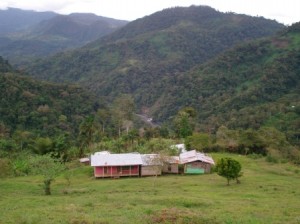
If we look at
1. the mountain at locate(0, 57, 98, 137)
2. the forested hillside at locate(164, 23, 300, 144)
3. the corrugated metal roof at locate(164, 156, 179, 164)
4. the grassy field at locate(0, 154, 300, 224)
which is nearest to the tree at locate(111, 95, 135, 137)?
the mountain at locate(0, 57, 98, 137)

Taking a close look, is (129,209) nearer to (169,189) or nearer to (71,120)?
(169,189)

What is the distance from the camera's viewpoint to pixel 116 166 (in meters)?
57.2

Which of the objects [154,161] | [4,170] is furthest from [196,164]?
[4,170]

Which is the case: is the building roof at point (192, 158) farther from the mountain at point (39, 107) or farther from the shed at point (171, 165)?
the mountain at point (39, 107)

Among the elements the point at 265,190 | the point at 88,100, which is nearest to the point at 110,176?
the point at 265,190

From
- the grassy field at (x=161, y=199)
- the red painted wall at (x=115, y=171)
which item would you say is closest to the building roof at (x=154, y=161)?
the red painted wall at (x=115, y=171)

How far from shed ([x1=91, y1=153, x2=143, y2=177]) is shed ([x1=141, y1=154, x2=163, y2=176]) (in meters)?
0.75

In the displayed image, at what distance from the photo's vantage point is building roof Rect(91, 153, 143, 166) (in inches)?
2237

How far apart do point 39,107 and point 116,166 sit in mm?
59855

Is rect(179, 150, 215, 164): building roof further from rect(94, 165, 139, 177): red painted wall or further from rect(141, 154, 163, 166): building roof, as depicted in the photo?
rect(94, 165, 139, 177): red painted wall

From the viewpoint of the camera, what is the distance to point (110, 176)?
5747 cm

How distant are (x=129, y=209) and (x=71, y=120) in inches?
3579

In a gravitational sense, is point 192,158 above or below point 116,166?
above

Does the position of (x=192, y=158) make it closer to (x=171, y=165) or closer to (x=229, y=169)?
(x=171, y=165)
